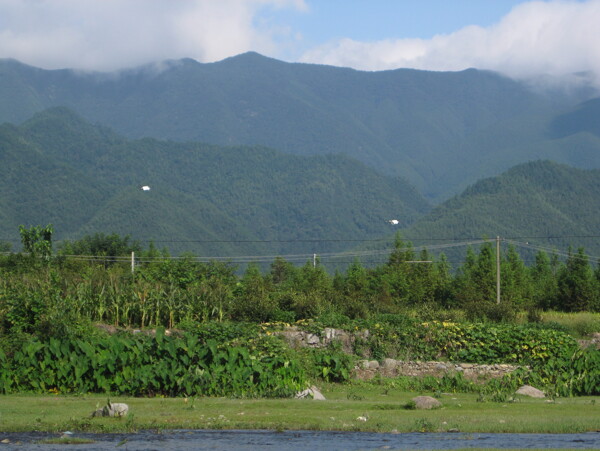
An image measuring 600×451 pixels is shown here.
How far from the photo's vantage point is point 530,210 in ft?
438

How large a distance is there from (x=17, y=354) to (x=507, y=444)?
416 inches

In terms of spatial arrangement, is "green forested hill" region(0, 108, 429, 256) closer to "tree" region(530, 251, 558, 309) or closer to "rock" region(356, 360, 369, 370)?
"tree" region(530, 251, 558, 309)

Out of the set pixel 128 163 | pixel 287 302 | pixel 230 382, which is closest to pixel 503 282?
pixel 287 302

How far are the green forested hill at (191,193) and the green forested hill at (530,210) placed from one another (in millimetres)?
24919

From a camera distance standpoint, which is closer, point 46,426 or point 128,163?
point 46,426

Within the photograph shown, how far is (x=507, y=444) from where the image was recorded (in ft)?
41.2

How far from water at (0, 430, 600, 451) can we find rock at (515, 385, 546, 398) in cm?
577

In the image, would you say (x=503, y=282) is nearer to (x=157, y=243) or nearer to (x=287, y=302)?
(x=287, y=302)

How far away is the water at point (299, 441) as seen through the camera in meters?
12.4

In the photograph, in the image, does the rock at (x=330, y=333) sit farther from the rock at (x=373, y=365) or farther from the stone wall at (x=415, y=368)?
the rock at (x=373, y=365)

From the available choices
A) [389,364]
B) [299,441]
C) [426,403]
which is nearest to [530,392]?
[426,403]

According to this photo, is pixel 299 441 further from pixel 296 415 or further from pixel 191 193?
pixel 191 193

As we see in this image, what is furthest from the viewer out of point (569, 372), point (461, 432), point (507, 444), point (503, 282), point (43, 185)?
point (43, 185)

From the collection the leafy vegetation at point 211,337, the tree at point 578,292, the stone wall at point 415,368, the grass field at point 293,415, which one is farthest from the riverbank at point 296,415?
the tree at point 578,292
